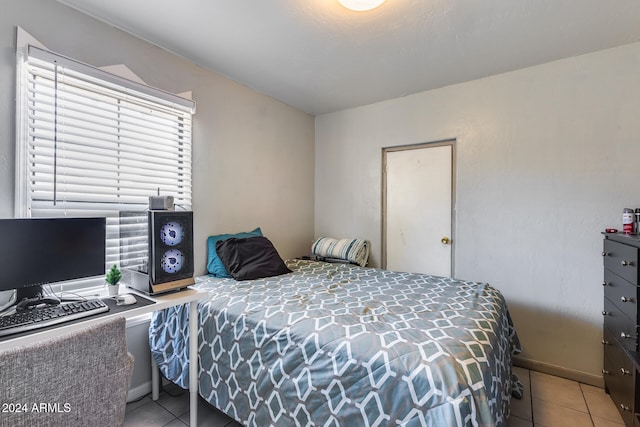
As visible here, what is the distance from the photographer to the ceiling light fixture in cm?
155

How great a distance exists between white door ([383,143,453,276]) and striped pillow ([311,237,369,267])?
9.5 inches

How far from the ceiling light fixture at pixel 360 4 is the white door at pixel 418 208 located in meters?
1.59

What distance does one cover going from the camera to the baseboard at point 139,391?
6.34 ft

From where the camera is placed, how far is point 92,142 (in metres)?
1.81

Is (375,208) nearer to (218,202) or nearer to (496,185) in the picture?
(496,185)

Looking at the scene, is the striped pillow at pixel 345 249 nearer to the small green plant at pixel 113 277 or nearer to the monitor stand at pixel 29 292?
the small green plant at pixel 113 277

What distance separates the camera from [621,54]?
2088mm

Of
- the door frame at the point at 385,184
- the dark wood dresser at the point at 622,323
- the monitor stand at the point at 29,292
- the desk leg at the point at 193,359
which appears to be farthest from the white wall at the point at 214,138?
the dark wood dresser at the point at 622,323

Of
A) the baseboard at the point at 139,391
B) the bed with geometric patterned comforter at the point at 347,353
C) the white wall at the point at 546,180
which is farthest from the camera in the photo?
the white wall at the point at 546,180

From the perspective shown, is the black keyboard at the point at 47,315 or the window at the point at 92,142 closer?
the black keyboard at the point at 47,315

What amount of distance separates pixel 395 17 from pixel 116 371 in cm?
220

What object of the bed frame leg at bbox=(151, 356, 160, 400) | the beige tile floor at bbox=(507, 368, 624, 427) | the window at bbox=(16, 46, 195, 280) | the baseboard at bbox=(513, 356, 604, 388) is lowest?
the beige tile floor at bbox=(507, 368, 624, 427)

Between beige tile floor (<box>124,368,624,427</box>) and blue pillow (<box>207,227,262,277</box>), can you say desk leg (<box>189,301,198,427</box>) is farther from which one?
blue pillow (<box>207,227,262,277</box>)

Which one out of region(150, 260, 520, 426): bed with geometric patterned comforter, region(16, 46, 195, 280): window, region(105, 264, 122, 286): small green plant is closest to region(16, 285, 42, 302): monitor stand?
region(105, 264, 122, 286): small green plant
